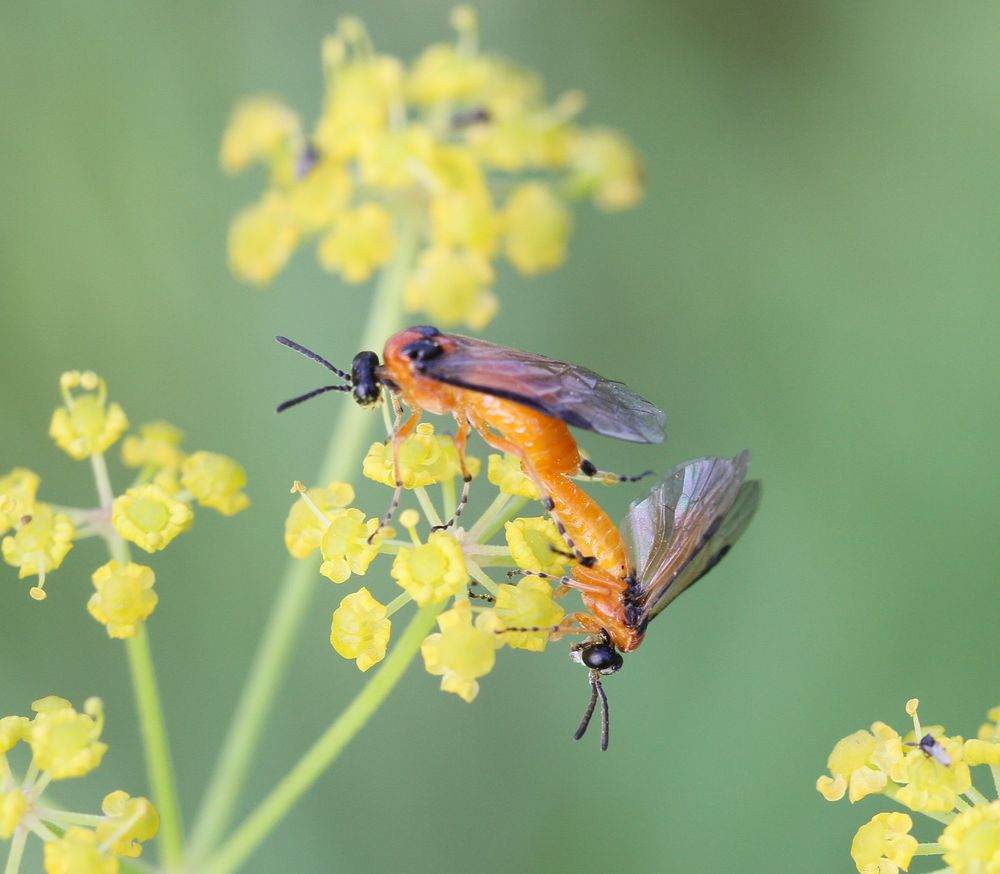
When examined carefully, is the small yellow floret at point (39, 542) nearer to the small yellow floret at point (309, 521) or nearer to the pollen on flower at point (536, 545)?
the small yellow floret at point (309, 521)

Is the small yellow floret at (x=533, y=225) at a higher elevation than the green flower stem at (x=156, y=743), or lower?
higher

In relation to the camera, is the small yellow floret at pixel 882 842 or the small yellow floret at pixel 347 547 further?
the small yellow floret at pixel 347 547

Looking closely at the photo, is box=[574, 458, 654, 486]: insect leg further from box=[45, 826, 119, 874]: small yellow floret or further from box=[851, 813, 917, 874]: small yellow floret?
box=[45, 826, 119, 874]: small yellow floret

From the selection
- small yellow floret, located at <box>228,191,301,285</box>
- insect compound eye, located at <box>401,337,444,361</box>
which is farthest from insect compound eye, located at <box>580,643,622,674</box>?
small yellow floret, located at <box>228,191,301,285</box>

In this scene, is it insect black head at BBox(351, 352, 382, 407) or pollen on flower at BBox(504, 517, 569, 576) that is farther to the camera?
insect black head at BBox(351, 352, 382, 407)

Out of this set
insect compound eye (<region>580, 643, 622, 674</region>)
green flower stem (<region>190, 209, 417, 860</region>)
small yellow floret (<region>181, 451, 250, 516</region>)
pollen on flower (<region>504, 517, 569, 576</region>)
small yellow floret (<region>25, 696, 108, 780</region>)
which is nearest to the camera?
small yellow floret (<region>25, 696, 108, 780</region>)

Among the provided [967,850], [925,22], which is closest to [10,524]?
[967,850]

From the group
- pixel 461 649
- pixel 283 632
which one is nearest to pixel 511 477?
pixel 461 649

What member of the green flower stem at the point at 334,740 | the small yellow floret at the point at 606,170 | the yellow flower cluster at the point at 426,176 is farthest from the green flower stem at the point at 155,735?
the small yellow floret at the point at 606,170
